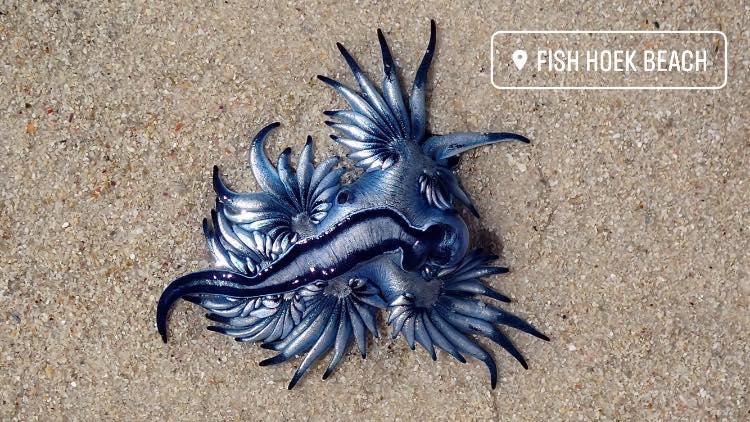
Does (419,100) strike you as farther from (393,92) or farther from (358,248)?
(358,248)

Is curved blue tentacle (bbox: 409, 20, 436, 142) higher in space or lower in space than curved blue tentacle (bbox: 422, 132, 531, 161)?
higher

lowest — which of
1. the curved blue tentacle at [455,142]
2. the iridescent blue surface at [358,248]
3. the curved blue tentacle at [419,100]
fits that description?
the iridescent blue surface at [358,248]

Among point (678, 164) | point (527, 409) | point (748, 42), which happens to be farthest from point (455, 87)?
point (527, 409)

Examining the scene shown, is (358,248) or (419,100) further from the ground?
(419,100)

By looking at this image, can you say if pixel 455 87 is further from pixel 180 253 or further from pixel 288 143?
pixel 180 253

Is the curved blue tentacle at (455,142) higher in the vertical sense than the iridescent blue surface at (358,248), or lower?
higher

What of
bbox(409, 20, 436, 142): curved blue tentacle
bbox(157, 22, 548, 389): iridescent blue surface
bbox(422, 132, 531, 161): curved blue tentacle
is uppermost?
bbox(409, 20, 436, 142): curved blue tentacle

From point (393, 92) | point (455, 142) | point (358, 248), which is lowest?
point (358, 248)

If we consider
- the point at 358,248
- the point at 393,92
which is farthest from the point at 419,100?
the point at 358,248
